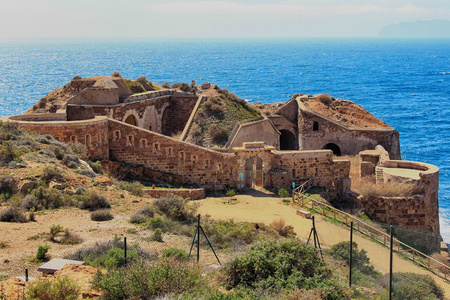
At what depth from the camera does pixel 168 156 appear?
90.5 feet

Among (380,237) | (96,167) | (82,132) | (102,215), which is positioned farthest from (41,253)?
(82,132)

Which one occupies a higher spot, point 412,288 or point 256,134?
point 256,134

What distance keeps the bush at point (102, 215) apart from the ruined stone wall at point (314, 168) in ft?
34.5

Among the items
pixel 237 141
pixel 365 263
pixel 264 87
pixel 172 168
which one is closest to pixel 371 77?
pixel 264 87

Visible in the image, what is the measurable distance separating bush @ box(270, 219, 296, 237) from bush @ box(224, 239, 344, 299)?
19.0 ft

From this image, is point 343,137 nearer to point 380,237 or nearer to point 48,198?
point 380,237

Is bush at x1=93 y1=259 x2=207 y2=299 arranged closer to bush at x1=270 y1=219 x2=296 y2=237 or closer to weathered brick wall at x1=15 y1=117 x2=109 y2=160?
bush at x1=270 y1=219 x2=296 y2=237

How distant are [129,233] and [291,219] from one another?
26.2ft

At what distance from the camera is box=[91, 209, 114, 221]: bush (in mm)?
19047

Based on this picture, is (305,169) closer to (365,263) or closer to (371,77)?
Result: (365,263)

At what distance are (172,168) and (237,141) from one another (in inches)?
308

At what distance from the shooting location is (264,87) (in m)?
110

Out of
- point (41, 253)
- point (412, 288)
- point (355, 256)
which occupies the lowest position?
point (412, 288)

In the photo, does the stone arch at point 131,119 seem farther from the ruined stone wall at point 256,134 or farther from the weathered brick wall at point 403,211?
the weathered brick wall at point 403,211
